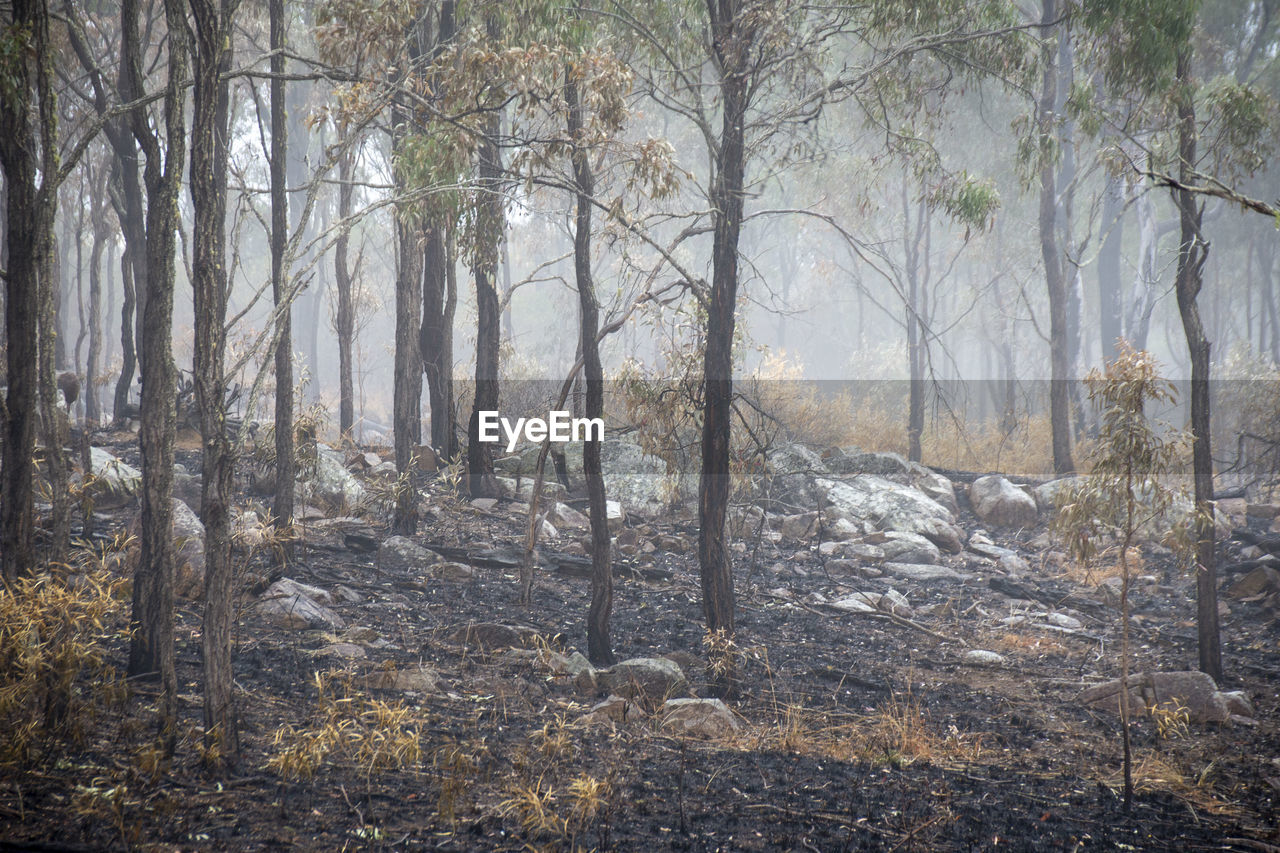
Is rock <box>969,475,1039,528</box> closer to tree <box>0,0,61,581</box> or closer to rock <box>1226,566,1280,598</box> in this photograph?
rock <box>1226,566,1280,598</box>

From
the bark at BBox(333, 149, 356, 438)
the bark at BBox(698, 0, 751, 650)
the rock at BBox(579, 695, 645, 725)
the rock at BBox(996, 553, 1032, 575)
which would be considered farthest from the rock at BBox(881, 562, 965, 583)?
the bark at BBox(333, 149, 356, 438)

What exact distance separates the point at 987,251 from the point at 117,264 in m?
45.5

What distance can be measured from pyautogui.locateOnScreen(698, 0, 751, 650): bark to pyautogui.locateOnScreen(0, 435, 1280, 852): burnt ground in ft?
2.56

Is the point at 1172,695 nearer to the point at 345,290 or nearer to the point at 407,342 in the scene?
the point at 407,342

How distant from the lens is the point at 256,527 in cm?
773

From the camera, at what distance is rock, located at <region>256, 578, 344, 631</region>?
6.30 m

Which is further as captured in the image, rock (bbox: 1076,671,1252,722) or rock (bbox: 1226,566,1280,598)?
rock (bbox: 1226,566,1280,598)

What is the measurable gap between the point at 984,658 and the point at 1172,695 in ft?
4.66

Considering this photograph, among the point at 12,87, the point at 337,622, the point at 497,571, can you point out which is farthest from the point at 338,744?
the point at 497,571

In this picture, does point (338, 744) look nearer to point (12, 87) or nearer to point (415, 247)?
point (12, 87)

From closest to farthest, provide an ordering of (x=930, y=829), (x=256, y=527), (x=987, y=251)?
1. (x=930, y=829)
2. (x=256, y=527)
3. (x=987, y=251)

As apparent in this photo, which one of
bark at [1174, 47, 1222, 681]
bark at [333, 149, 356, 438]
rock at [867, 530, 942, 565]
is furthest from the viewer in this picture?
bark at [333, 149, 356, 438]

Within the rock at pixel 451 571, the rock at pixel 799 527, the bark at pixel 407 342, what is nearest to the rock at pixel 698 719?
the rock at pixel 451 571

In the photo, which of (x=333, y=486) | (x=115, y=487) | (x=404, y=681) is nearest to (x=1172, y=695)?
(x=404, y=681)
